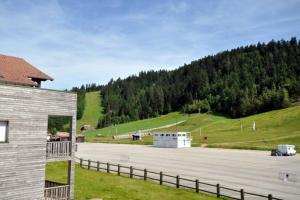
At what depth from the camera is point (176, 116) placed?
7279 inches

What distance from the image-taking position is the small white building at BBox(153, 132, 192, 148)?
3297 inches

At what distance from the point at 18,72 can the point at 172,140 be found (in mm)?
63673

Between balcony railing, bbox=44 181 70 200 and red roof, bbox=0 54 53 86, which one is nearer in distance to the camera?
balcony railing, bbox=44 181 70 200

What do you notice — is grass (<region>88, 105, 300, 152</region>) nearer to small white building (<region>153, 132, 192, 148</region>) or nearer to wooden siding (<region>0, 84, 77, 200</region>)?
small white building (<region>153, 132, 192, 148</region>)

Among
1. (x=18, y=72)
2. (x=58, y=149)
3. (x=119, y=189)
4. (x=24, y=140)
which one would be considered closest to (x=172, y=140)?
(x=119, y=189)

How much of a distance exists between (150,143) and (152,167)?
173 ft

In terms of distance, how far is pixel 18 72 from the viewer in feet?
81.0

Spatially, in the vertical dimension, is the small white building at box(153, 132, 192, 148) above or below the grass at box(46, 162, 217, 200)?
above

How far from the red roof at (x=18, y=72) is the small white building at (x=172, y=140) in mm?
60350

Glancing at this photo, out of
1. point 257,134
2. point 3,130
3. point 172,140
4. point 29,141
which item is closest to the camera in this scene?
point 3,130

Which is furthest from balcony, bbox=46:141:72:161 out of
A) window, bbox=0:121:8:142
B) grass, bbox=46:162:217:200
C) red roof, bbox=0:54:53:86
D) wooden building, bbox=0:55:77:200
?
red roof, bbox=0:54:53:86

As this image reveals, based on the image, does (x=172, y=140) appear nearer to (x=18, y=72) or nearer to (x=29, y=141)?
(x=18, y=72)

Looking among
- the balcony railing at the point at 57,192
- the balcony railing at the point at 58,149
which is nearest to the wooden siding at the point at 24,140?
the balcony railing at the point at 58,149

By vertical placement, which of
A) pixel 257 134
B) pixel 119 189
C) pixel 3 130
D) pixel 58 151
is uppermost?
pixel 257 134
